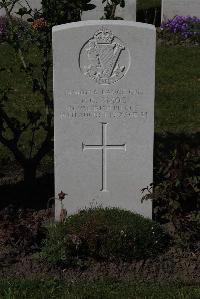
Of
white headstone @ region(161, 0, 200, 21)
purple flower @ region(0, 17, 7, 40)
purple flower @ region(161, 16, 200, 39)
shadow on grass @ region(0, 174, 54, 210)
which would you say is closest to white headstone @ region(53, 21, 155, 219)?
shadow on grass @ region(0, 174, 54, 210)

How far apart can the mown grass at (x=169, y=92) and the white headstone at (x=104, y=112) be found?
1.98 m

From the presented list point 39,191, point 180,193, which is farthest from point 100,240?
point 39,191

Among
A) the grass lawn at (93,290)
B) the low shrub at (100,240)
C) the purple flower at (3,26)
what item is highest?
the purple flower at (3,26)

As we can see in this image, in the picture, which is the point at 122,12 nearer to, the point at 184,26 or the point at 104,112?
the point at 184,26

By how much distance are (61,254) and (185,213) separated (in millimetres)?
1271

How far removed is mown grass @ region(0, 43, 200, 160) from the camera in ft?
29.8

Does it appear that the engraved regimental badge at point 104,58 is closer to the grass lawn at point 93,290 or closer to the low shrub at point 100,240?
the low shrub at point 100,240

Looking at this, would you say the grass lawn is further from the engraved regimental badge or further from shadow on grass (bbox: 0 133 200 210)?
the engraved regimental badge

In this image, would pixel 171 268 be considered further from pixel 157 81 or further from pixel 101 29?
pixel 157 81

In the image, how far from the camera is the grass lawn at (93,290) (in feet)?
16.5

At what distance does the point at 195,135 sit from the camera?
8648 millimetres

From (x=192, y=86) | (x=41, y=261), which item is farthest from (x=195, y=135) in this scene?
(x=41, y=261)

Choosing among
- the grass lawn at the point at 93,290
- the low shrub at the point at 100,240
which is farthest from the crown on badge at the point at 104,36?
the grass lawn at the point at 93,290

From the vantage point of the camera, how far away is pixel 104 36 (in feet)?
18.8
